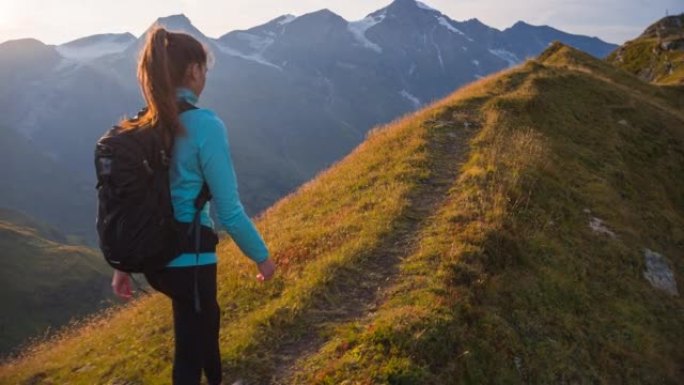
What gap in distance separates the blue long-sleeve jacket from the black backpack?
0.15 meters

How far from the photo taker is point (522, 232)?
12.5m

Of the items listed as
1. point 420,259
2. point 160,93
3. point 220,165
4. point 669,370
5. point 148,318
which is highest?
point 160,93

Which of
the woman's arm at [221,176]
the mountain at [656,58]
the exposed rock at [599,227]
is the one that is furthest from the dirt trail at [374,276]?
the mountain at [656,58]

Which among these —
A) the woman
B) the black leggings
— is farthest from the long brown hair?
the black leggings

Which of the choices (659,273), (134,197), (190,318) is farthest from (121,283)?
(659,273)

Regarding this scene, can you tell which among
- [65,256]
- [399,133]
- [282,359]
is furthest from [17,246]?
[282,359]

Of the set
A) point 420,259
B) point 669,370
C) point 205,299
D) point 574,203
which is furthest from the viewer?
point 574,203

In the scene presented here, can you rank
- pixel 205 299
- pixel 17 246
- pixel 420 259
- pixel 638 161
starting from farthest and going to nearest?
pixel 17 246 < pixel 638 161 < pixel 420 259 < pixel 205 299

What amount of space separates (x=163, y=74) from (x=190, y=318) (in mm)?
2474

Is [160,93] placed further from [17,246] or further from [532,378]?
[17,246]

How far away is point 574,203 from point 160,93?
12966mm

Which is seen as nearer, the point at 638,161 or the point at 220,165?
the point at 220,165

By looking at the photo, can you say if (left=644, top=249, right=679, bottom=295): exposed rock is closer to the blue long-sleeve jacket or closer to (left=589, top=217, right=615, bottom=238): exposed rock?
(left=589, top=217, right=615, bottom=238): exposed rock

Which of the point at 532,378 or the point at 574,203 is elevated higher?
the point at 574,203
